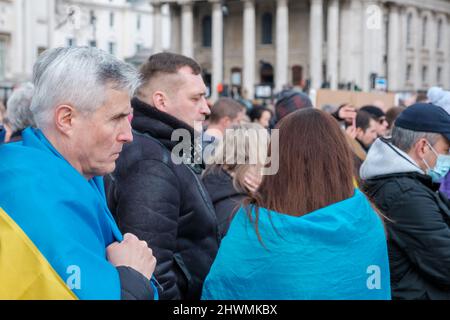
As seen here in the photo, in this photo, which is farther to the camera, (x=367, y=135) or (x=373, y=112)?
(x=373, y=112)

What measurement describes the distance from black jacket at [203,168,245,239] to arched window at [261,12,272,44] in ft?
192

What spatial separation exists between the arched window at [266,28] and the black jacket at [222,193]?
58.6 metres

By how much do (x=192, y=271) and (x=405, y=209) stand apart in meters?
1.36

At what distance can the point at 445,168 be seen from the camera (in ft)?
15.3

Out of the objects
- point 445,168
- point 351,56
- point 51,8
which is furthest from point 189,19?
point 445,168

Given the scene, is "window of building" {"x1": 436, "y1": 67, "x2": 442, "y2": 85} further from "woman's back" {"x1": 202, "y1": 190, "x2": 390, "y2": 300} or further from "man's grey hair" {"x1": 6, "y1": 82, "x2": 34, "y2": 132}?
"woman's back" {"x1": 202, "y1": 190, "x2": 390, "y2": 300}

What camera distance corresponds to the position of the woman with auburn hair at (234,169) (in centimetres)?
509

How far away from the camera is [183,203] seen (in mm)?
3719

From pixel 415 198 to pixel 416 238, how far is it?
0.25 metres

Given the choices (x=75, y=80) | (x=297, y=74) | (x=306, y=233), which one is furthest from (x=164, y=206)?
(x=297, y=74)

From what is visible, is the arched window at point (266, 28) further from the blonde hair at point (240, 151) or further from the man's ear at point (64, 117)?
the man's ear at point (64, 117)

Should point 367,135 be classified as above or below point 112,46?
below

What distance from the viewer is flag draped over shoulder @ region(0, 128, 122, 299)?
2.20m

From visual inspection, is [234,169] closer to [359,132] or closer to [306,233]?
[306,233]
